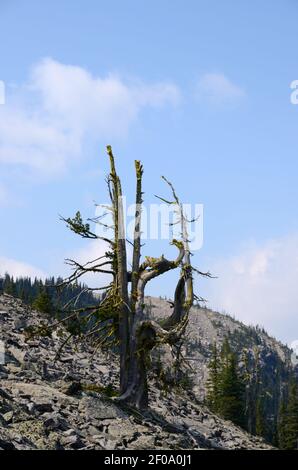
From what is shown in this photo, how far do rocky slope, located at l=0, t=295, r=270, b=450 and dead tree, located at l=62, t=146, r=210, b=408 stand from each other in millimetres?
1055

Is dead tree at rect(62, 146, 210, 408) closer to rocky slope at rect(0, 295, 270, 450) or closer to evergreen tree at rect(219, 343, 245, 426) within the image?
rocky slope at rect(0, 295, 270, 450)

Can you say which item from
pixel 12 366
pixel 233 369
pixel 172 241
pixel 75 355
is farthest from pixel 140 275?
pixel 233 369

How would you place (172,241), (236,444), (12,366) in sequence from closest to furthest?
(12,366) → (172,241) → (236,444)

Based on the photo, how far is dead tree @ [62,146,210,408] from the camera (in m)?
16.8

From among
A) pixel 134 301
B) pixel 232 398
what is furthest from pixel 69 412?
pixel 232 398

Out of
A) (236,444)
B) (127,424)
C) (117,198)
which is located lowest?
(236,444)

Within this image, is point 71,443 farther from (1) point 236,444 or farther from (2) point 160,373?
(1) point 236,444

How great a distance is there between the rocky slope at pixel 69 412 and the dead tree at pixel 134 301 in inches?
41.5

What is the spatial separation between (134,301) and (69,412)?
17.7 feet

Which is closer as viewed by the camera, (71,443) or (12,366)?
(71,443)

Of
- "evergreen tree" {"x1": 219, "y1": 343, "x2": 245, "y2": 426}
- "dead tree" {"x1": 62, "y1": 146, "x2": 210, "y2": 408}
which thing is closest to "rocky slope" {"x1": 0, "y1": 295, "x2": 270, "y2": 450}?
"dead tree" {"x1": 62, "y1": 146, "x2": 210, "y2": 408}

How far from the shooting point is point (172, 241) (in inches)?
717

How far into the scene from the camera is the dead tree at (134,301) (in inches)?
660
